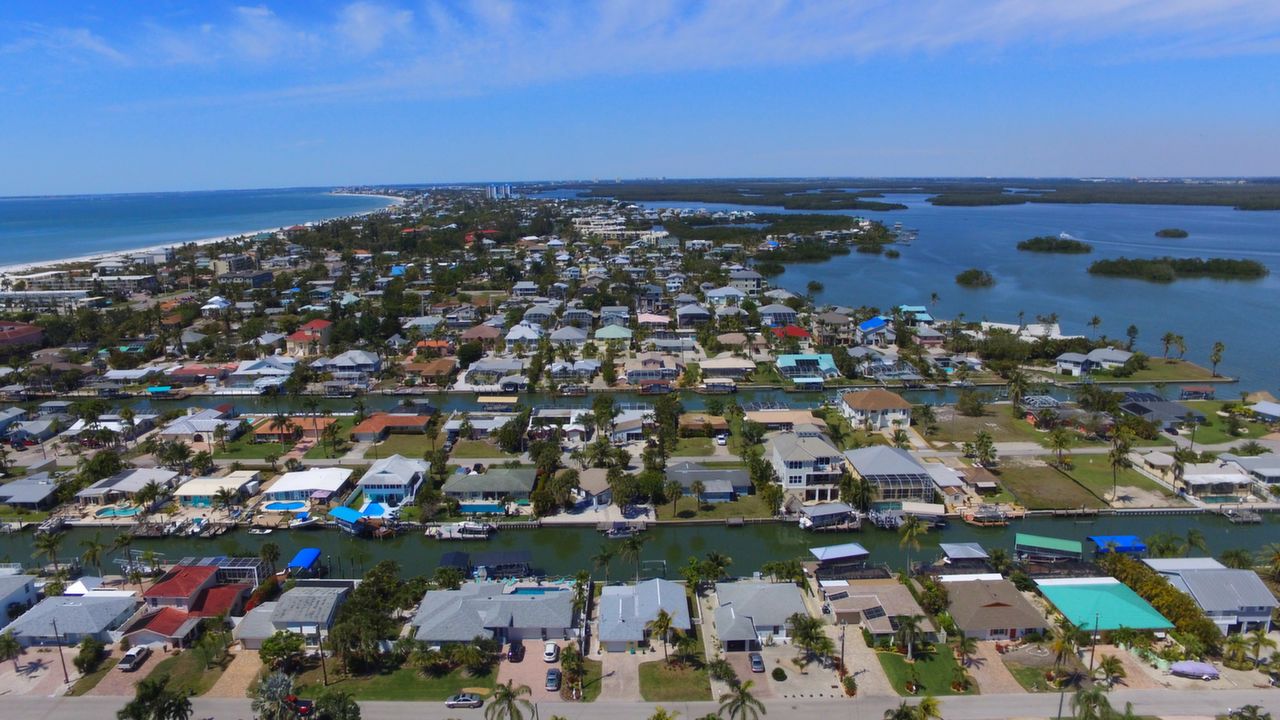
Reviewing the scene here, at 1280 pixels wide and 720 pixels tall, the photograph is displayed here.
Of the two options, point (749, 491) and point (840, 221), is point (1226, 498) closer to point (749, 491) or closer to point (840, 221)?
point (749, 491)

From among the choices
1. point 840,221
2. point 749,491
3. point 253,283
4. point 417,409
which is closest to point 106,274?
point 253,283

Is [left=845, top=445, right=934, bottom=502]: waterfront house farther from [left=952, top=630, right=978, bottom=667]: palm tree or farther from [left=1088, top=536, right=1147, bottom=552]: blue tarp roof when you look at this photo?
[left=952, top=630, right=978, bottom=667]: palm tree

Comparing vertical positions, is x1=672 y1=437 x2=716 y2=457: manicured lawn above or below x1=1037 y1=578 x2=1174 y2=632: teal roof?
above

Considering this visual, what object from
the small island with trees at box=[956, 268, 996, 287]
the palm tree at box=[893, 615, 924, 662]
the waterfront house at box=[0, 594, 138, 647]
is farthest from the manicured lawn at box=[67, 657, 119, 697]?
the small island with trees at box=[956, 268, 996, 287]

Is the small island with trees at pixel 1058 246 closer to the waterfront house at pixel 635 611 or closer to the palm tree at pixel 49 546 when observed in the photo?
the waterfront house at pixel 635 611

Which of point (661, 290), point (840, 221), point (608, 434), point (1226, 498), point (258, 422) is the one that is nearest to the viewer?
point (1226, 498)

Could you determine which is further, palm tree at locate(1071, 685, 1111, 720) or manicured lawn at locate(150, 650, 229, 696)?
manicured lawn at locate(150, 650, 229, 696)
